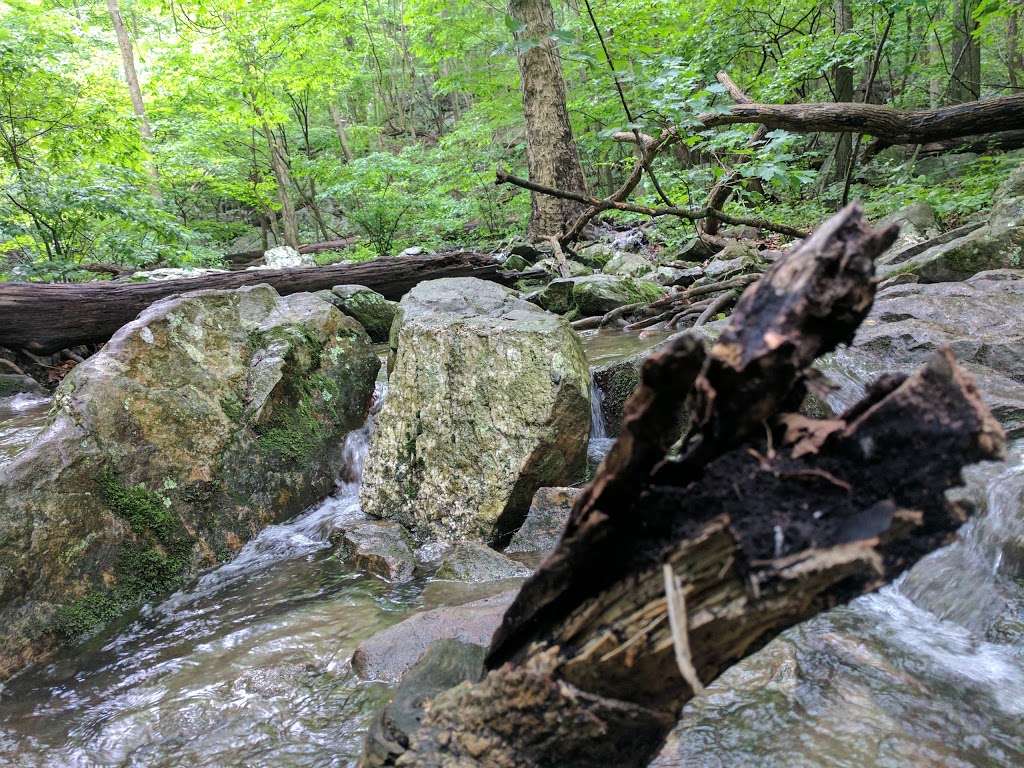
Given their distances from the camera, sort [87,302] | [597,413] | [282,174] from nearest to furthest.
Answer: [597,413] < [87,302] < [282,174]

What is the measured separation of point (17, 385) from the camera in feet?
23.8

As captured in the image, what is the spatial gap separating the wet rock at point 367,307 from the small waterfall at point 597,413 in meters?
3.71

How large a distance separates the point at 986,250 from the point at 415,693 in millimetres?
6883

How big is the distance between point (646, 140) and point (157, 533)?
5598 millimetres

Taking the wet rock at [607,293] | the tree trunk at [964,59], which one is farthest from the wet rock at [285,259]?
the tree trunk at [964,59]

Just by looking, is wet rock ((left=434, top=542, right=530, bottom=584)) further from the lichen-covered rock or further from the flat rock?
the lichen-covered rock

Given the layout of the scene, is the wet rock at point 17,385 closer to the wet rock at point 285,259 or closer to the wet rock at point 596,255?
the wet rock at point 285,259

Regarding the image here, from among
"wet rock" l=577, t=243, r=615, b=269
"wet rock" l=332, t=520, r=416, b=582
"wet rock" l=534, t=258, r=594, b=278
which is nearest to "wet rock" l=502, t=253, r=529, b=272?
"wet rock" l=534, t=258, r=594, b=278

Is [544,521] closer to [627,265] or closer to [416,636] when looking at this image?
[416,636]

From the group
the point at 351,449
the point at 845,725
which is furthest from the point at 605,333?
the point at 845,725

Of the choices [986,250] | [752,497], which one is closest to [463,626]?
[752,497]

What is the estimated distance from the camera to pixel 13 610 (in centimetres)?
315

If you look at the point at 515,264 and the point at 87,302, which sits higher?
the point at 87,302

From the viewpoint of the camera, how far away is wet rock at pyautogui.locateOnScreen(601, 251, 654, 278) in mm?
9809
